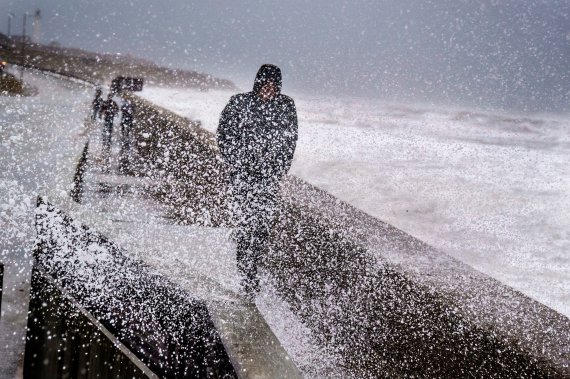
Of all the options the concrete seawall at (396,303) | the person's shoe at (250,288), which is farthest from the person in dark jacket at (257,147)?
the concrete seawall at (396,303)

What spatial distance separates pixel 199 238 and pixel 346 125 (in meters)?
40.2

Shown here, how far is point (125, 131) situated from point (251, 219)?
21.0 feet

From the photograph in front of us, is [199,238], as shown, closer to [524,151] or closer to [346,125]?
[524,151]

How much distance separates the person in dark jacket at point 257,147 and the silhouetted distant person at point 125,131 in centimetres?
431

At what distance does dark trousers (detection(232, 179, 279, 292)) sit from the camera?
3705mm

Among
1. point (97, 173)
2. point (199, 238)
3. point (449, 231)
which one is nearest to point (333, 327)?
point (199, 238)

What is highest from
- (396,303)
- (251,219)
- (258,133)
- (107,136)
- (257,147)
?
(258,133)

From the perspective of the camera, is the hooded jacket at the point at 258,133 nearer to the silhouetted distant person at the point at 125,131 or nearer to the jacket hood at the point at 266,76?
the jacket hood at the point at 266,76

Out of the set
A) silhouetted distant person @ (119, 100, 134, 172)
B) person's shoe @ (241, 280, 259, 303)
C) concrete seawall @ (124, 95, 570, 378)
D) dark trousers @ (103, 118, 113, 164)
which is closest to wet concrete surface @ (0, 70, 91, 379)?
dark trousers @ (103, 118, 113, 164)

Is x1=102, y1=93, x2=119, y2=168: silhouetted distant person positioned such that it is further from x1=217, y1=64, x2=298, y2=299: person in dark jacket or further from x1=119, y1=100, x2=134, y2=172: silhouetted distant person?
x1=217, y1=64, x2=298, y2=299: person in dark jacket

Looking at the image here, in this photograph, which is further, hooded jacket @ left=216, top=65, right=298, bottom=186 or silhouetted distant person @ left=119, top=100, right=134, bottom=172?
silhouetted distant person @ left=119, top=100, right=134, bottom=172

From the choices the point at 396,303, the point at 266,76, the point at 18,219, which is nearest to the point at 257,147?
the point at 266,76

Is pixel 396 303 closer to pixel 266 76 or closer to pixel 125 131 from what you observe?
pixel 266 76

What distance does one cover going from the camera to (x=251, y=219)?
3746 mm
